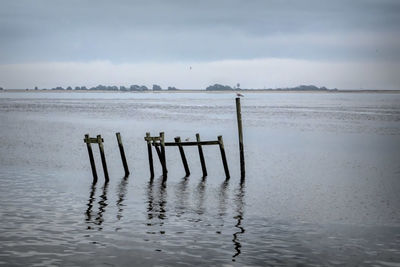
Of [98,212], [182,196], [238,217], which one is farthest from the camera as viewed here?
[182,196]

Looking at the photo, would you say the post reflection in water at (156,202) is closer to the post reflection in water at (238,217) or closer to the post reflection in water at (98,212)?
the post reflection in water at (98,212)

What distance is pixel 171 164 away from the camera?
33094mm

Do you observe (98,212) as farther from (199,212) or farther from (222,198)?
(222,198)

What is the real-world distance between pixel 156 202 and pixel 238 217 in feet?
13.0

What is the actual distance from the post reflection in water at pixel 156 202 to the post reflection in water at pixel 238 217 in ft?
7.76

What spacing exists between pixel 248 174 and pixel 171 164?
549cm


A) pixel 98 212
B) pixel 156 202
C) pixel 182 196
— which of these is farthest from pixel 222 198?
pixel 98 212

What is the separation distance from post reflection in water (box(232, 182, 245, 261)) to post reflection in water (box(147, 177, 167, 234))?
2367 mm

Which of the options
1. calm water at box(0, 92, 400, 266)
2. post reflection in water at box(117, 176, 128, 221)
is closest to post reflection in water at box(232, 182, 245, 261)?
calm water at box(0, 92, 400, 266)

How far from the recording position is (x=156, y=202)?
21328 mm

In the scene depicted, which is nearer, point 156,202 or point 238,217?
point 238,217

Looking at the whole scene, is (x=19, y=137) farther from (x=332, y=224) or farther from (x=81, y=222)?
(x=332, y=224)

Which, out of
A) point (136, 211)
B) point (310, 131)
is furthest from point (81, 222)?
point (310, 131)

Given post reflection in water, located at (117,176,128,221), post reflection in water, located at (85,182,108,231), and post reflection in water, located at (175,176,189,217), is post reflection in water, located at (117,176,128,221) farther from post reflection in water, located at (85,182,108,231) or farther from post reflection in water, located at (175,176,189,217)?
post reflection in water, located at (175,176,189,217)
